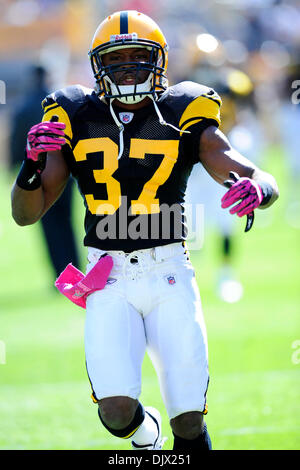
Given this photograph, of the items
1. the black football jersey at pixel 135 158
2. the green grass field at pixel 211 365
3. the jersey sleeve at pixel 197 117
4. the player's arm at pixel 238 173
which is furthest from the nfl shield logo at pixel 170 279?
the green grass field at pixel 211 365

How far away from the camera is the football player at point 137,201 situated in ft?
11.6

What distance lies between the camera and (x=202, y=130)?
3.74m

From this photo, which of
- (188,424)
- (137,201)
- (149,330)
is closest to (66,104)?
(137,201)

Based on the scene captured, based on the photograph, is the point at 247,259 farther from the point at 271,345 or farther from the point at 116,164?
the point at 116,164

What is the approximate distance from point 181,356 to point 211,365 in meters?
2.71

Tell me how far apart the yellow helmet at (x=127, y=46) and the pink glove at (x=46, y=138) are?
0.37 meters

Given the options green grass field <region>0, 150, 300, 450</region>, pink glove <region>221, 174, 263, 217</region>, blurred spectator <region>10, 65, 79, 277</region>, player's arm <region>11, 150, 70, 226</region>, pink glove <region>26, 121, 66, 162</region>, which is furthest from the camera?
blurred spectator <region>10, 65, 79, 277</region>

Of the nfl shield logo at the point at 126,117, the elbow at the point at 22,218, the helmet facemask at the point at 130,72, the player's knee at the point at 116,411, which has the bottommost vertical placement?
the player's knee at the point at 116,411

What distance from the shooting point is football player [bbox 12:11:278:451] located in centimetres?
355

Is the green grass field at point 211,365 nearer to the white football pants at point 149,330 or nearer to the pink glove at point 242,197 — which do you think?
the white football pants at point 149,330

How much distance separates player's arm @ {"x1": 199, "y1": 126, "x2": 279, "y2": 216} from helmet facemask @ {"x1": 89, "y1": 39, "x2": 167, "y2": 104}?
32 cm

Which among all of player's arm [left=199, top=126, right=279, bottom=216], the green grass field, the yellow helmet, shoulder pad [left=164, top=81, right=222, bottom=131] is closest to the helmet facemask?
the yellow helmet

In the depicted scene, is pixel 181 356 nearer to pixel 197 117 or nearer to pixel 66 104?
pixel 197 117

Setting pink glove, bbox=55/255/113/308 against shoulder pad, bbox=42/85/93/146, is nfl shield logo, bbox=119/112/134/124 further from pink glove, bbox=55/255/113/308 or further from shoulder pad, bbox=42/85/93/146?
pink glove, bbox=55/255/113/308
